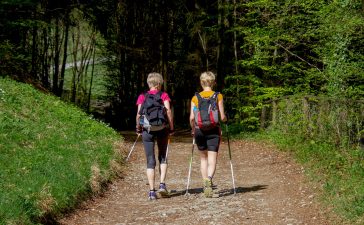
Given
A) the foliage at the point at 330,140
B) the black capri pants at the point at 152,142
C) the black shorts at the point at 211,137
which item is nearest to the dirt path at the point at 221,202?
the foliage at the point at 330,140

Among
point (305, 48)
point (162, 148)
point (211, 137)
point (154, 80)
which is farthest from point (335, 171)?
point (305, 48)

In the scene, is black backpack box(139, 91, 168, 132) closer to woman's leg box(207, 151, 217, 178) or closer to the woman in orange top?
the woman in orange top

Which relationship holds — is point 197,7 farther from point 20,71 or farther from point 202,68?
point 20,71

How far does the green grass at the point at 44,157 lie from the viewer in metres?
7.19

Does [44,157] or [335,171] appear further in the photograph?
[335,171]

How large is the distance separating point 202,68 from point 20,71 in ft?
35.2

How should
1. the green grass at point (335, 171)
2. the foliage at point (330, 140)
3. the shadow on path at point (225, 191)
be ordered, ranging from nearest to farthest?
the green grass at point (335, 171)
the foliage at point (330, 140)
the shadow on path at point (225, 191)

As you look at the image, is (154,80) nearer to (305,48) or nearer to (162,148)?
(162,148)

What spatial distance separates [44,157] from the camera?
9.70 metres

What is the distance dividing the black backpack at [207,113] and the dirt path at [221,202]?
122 centimetres

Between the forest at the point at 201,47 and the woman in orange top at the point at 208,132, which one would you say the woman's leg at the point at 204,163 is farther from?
the forest at the point at 201,47

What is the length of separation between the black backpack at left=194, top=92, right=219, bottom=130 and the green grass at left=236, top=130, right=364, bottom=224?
2.04 meters

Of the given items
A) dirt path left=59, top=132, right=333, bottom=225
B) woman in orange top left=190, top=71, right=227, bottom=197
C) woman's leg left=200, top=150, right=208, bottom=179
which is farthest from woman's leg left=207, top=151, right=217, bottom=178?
dirt path left=59, top=132, right=333, bottom=225

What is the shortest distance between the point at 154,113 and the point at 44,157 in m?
2.13
